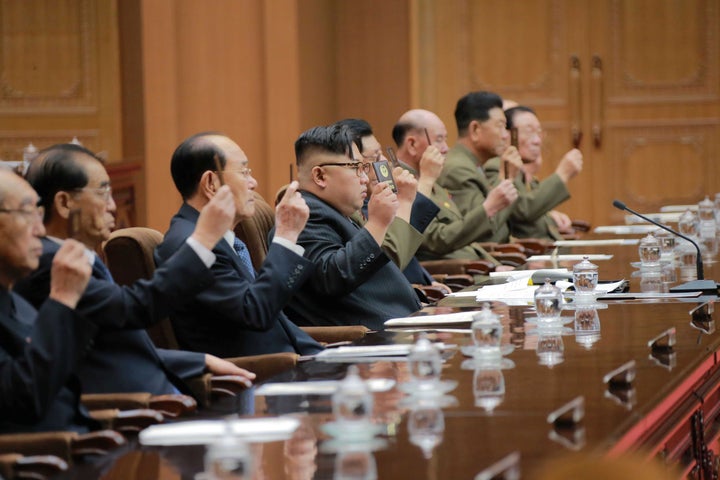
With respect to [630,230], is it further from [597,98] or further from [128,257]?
[128,257]

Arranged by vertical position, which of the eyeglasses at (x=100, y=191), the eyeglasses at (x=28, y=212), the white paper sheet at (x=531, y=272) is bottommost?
the white paper sheet at (x=531, y=272)


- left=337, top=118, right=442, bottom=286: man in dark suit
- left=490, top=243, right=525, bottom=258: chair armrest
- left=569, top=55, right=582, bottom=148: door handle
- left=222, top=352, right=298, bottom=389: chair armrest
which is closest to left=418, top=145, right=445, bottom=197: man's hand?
left=337, top=118, right=442, bottom=286: man in dark suit

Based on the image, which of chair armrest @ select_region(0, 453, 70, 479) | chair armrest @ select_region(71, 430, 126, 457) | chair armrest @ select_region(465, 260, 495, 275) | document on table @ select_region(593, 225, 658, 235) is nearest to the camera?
chair armrest @ select_region(0, 453, 70, 479)

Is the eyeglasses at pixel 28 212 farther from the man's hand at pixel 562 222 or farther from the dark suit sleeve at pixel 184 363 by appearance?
the man's hand at pixel 562 222

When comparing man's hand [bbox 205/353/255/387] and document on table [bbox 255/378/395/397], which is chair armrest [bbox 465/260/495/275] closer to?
man's hand [bbox 205/353/255/387]

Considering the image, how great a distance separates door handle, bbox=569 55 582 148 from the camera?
9.30m

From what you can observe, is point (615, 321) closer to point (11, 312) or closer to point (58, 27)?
point (11, 312)

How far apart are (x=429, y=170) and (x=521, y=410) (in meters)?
2.73

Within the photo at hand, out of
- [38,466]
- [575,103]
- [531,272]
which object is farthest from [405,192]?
[575,103]

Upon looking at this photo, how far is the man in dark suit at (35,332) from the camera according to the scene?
214cm

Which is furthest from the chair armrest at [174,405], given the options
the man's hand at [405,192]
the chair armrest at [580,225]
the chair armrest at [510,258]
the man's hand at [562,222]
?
the chair armrest at [580,225]

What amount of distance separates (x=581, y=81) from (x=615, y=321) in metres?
6.52

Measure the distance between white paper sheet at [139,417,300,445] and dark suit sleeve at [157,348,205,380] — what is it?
0.81 meters

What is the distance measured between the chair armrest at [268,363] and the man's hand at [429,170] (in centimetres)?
162
